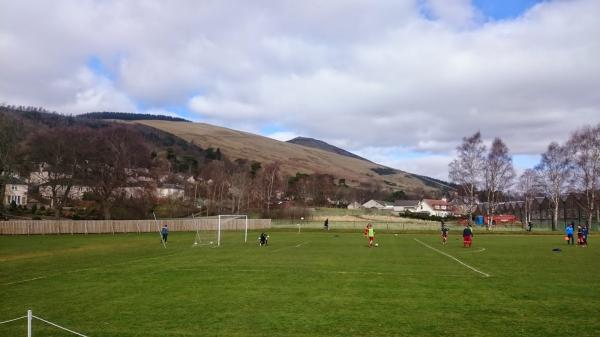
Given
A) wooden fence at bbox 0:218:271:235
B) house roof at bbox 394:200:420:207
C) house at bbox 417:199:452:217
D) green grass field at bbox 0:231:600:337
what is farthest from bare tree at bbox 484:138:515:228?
house roof at bbox 394:200:420:207

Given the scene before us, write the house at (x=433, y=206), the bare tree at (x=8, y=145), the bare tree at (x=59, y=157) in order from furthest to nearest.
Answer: the house at (x=433, y=206), the bare tree at (x=59, y=157), the bare tree at (x=8, y=145)

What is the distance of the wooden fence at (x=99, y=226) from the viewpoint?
192 feet

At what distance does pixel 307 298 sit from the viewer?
14398 mm

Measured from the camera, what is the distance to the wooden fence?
2307 inches

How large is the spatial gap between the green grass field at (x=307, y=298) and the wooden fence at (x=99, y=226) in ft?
122

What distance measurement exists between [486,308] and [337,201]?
473 feet

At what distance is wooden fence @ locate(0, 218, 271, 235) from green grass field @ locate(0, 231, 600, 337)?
122ft

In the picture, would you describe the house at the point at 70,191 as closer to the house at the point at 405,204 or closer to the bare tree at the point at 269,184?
the bare tree at the point at 269,184

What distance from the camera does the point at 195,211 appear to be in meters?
99.8

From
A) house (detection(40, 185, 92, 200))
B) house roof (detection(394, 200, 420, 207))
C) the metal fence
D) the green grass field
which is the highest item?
house (detection(40, 185, 92, 200))

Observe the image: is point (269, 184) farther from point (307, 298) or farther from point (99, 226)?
point (307, 298)

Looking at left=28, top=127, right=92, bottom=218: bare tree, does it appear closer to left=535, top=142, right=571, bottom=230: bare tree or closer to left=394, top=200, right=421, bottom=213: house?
left=535, top=142, right=571, bottom=230: bare tree

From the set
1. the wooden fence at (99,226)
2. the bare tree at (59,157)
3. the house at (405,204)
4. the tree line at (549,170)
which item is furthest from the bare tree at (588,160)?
the house at (405,204)

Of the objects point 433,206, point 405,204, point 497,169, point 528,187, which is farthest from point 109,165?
point 405,204
